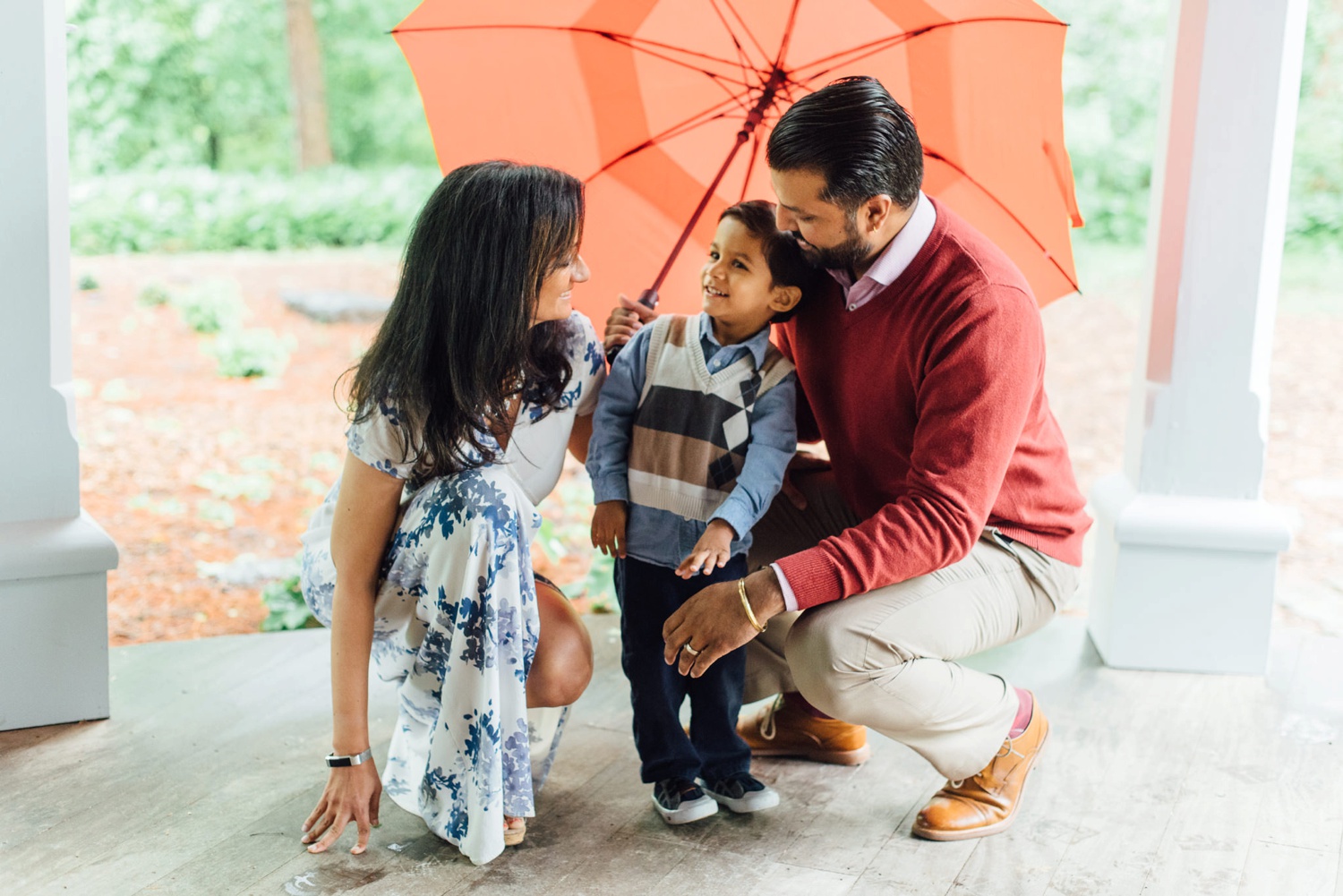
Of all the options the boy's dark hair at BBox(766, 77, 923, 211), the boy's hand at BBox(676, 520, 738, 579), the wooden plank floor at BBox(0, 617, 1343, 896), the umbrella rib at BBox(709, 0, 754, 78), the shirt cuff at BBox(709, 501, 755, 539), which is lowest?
the wooden plank floor at BBox(0, 617, 1343, 896)

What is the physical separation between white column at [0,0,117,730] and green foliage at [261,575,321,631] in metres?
0.77

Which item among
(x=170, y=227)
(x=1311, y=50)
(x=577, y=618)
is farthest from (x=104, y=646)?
(x=1311, y=50)

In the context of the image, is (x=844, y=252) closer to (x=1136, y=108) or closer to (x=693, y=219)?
(x=693, y=219)

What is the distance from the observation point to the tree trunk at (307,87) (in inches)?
395

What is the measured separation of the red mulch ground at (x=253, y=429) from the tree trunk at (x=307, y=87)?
5.96ft

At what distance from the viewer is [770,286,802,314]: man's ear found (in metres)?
2.15

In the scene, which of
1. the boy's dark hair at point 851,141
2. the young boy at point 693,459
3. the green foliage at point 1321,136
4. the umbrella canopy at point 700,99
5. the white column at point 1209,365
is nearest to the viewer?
the boy's dark hair at point 851,141

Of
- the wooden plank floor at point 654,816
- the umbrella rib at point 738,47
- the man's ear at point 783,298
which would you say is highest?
the umbrella rib at point 738,47

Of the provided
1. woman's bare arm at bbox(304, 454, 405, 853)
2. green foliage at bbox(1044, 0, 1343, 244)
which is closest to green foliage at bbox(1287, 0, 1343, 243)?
green foliage at bbox(1044, 0, 1343, 244)

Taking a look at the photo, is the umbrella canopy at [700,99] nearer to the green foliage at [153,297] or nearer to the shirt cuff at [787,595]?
the shirt cuff at [787,595]

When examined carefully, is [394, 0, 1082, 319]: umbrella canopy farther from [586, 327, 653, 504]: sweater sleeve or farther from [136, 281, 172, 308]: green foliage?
[136, 281, 172, 308]: green foliage

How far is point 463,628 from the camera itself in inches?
76.0

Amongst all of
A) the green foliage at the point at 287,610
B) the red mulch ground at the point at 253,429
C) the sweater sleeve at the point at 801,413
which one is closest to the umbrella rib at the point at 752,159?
the sweater sleeve at the point at 801,413

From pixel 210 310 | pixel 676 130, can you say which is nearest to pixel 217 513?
pixel 210 310
